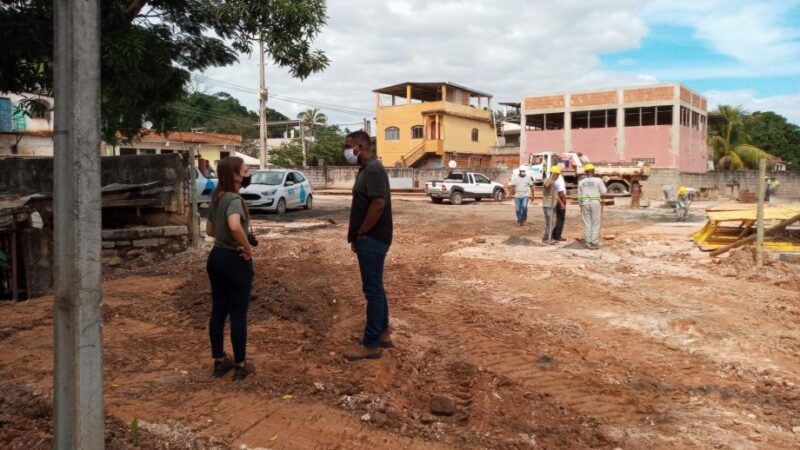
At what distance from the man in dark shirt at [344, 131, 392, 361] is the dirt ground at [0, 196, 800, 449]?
0.83 feet

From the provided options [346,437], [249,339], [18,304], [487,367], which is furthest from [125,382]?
[18,304]

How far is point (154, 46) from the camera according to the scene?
405 inches

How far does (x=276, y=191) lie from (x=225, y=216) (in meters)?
14.7

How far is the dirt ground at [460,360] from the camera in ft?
12.0

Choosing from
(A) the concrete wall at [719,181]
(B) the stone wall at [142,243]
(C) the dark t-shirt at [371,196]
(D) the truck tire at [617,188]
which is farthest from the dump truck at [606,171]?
(C) the dark t-shirt at [371,196]

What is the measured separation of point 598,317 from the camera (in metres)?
6.45

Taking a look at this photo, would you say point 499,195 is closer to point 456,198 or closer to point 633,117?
A: point 456,198

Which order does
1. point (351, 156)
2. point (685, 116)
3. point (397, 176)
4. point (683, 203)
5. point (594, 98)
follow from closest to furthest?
point (351, 156)
point (683, 203)
point (685, 116)
point (397, 176)
point (594, 98)

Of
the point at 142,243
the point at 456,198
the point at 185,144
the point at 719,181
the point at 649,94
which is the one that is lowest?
the point at 142,243

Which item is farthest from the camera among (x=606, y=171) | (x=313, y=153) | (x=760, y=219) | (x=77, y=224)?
(x=313, y=153)

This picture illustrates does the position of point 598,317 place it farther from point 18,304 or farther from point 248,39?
point 248,39

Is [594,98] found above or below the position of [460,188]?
above

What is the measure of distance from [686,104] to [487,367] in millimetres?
38188

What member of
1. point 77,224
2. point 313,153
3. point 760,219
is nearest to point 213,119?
point 313,153
